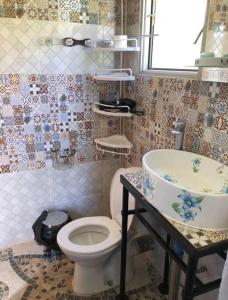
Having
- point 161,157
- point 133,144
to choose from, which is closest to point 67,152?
point 133,144

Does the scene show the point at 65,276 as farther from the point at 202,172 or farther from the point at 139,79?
the point at 139,79

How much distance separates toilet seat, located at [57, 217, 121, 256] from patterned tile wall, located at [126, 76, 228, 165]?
1.80ft

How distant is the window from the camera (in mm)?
1435

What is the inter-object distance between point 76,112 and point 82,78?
27 cm

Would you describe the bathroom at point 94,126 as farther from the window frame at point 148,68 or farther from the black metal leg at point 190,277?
the black metal leg at point 190,277

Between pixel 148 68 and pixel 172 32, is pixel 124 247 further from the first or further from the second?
pixel 172 32

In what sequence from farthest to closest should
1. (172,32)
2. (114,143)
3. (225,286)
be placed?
1. (114,143)
2. (172,32)
3. (225,286)

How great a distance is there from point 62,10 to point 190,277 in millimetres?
1793

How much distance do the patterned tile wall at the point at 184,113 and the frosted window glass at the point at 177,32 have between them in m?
0.15

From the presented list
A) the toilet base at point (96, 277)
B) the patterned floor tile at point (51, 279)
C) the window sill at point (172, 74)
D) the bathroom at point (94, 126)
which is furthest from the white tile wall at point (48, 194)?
the window sill at point (172, 74)

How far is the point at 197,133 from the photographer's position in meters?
1.33

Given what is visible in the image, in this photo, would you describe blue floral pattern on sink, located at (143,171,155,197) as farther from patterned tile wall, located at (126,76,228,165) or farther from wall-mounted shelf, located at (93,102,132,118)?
wall-mounted shelf, located at (93,102,132,118)

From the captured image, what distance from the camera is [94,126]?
6.96ft

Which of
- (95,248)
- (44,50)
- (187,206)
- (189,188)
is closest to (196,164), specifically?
(189,188)
